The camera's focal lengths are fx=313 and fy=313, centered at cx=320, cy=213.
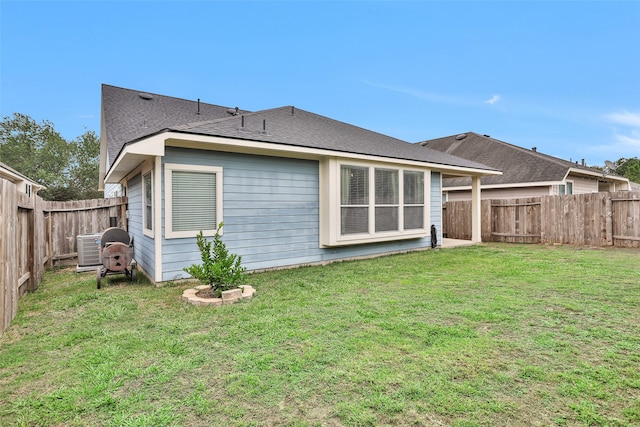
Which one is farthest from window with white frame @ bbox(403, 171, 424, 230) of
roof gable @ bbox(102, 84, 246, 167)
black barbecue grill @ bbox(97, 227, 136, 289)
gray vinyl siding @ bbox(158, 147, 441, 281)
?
roof gable @ bbox(102, 84, 246, 167)

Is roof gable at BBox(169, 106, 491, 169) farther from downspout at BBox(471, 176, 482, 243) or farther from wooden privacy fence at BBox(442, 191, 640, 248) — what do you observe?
wooden privacy fence at BBox(442, 191, 640, 248)

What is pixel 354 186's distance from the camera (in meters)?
7.21

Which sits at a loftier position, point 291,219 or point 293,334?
point 291,219

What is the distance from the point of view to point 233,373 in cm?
235

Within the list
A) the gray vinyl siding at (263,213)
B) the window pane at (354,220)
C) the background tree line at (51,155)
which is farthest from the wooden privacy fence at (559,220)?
the background tree line at (51,155)

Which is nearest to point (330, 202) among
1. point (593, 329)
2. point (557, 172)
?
point (593, 329)

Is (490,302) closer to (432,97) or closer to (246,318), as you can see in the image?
(246,318)

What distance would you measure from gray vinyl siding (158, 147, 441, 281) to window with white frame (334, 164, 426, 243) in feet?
2.01

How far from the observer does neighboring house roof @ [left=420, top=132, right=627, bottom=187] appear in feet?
42.7

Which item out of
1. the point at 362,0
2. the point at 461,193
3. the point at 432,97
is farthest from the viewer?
the point at 432,97

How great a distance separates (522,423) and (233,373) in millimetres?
1881

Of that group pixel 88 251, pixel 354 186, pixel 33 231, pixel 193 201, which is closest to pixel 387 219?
pixel 354 186

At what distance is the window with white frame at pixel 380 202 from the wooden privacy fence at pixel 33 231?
A: 5163mm

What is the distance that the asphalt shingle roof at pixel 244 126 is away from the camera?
609cm
